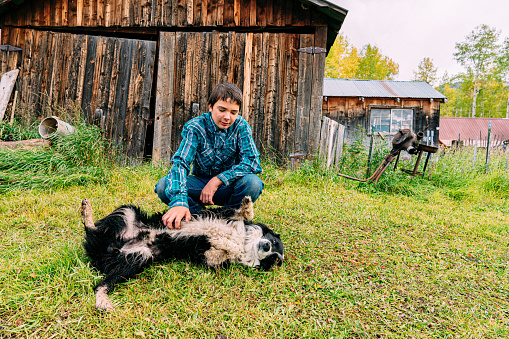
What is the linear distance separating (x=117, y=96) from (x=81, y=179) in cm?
236

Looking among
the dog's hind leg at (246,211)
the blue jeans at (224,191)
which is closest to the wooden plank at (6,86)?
the blue jeans at (224,191)

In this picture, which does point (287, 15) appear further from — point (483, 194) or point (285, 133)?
point (483, 194)

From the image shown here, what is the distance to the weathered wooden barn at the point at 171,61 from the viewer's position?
5.51 metres

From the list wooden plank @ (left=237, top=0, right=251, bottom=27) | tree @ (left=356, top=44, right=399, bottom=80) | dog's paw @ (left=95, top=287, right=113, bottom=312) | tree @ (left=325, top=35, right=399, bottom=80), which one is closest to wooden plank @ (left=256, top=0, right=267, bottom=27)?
wooden plank @ (left=237, top=0, right=251, bottom=27)

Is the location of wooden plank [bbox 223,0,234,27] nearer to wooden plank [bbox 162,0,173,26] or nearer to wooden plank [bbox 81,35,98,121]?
wooden plank [bbox 162,0,173,26]

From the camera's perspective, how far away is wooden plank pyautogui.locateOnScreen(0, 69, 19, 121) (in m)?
5.84

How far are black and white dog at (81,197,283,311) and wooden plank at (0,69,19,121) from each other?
584cm

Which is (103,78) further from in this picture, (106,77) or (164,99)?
(164,99)

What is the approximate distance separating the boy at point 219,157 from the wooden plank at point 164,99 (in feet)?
10.4

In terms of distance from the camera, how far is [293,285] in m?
1.94

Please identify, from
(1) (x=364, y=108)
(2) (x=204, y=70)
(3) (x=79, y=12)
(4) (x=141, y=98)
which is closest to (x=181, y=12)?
(2) (x=204, y=70)

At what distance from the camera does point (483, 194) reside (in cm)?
484

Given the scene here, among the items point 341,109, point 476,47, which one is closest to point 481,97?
point 476,47

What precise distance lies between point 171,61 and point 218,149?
3868 millimetres
